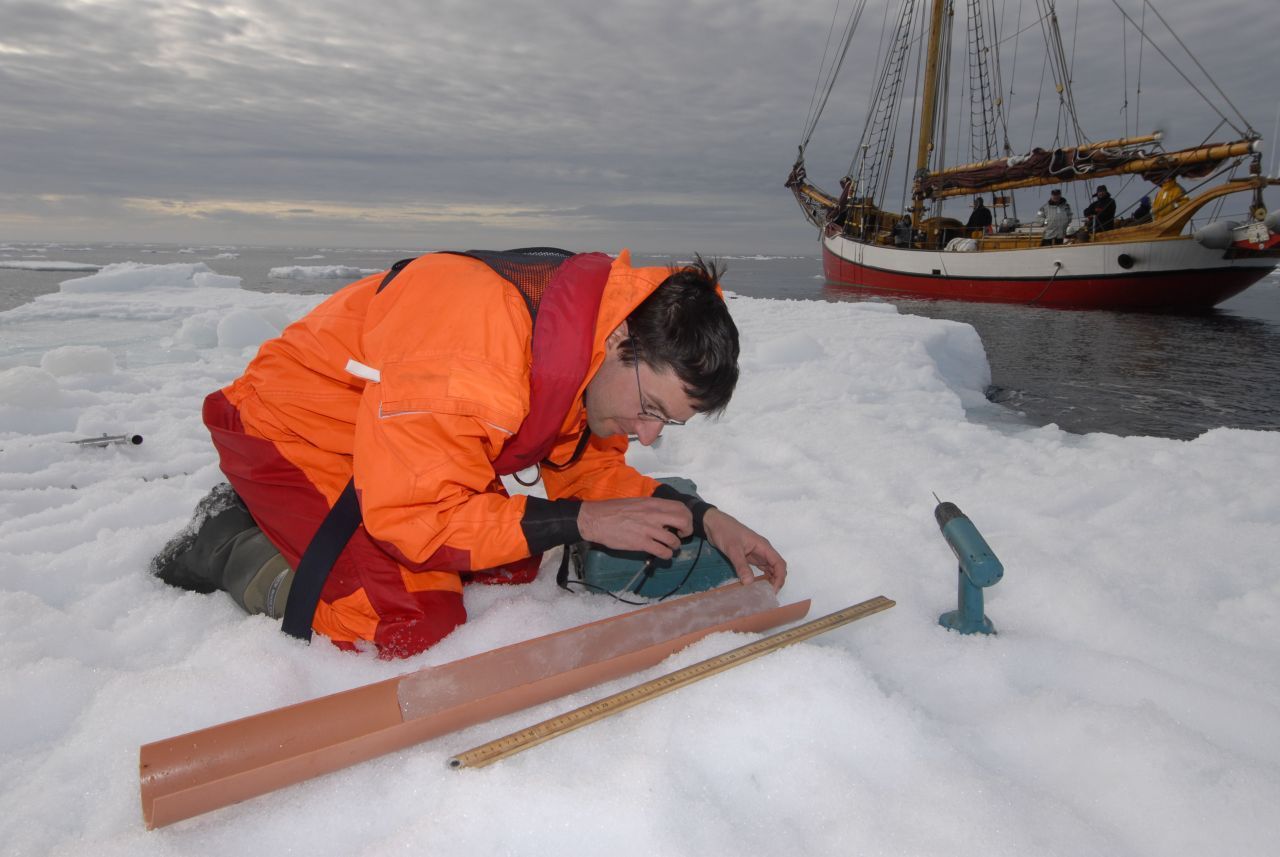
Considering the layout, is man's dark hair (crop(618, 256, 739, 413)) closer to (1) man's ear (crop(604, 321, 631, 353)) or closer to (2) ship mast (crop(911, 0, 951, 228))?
(1) man's ear (crop(604, 321, 631, 353))

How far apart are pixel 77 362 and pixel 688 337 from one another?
220 inches

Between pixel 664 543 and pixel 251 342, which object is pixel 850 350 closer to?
pixel 664 543

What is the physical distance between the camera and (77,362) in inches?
204

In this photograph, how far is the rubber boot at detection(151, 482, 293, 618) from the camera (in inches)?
75.3

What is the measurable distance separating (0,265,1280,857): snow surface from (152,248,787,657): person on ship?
0.54ft

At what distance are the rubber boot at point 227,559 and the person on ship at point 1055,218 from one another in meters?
21.9

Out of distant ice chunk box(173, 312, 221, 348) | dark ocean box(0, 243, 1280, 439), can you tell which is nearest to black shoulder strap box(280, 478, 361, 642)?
dark ocean box(0, 243, 1280, 439)

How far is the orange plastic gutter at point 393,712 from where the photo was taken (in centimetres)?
124

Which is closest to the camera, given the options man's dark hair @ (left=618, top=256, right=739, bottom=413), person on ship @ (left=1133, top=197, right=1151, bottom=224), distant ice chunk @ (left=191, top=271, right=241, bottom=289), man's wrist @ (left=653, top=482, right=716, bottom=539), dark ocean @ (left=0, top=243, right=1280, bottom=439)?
man's dark hair @ (left=618, top=256, right=739, bottom=413)

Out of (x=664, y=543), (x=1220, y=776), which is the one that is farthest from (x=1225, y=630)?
(x=664, y=543)

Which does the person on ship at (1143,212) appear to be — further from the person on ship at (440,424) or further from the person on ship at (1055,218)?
the person on ship at (440,424)

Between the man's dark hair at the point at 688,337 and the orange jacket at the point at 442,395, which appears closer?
the orange jacket at the point at 442,395

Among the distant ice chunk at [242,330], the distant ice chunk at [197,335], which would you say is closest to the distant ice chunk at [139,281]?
the distant ice chunk at [197,335]

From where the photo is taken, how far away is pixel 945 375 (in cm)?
652
